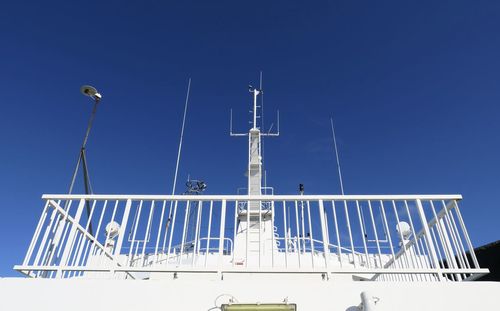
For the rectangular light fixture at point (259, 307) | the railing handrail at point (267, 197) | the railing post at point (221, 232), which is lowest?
the rectangular light fixture at point (259, 307)

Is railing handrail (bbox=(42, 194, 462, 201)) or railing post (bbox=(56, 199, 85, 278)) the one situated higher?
railing handrail (bbox=(42, 194, 462, 201))

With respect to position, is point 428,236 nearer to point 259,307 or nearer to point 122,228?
point 259,307

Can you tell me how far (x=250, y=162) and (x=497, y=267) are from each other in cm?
637

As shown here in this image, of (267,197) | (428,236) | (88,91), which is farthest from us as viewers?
(88,91)

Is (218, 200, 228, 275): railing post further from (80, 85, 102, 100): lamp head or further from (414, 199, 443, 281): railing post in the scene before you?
(80, 85, 102, 100): lamp head

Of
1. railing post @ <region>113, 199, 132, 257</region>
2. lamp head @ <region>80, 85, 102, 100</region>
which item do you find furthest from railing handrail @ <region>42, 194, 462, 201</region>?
lamp head @ <region>80, 85, 102, 100</region>

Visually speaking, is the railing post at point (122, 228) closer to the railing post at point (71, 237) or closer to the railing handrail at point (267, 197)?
the railing handrail at point (267, 197)

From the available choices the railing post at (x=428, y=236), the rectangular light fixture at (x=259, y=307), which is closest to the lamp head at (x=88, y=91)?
the rectangular light fixture at (x=259, y=307)

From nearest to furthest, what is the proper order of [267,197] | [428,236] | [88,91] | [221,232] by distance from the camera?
1. [221,232]
2. [428,236]
3. [267,197]
4. [88,91]

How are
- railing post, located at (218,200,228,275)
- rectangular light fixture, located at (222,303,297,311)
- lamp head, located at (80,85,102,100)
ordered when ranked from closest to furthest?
rectangular light fixture, located at (222,303,297,311) → railing post, located at (218,200,228,275) → lamp head, located at (80,85,102,100)

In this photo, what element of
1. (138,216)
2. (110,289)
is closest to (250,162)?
(138,216)

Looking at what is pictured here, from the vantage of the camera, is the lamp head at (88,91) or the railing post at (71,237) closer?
the railing post at (71,237)

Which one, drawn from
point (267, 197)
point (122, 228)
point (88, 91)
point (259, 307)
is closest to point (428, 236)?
point (267, 197)

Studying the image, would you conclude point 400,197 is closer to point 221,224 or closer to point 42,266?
point 221,224
